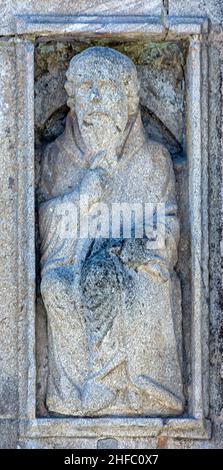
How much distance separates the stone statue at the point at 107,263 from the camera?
43.1 ft

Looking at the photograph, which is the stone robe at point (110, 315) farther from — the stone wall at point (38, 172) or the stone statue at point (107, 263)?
the stone wall at point (38, 172)

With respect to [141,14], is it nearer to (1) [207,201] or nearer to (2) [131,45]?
(2) [131,45]

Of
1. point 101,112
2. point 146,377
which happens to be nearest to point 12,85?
point 101,112

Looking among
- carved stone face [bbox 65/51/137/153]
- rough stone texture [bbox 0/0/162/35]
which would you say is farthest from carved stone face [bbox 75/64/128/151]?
rough stone texture [bbox 0/0/162/35]

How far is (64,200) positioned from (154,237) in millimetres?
568

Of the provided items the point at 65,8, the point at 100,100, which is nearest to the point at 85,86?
the point at 100,100

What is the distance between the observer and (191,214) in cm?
1332

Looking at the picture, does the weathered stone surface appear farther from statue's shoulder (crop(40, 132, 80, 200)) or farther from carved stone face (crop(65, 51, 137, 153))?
statue's shoulder (crop(40, 132, 80, 200))

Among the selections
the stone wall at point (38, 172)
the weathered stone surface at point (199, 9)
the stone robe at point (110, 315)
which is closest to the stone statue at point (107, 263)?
the stone robe at point (110, 315)

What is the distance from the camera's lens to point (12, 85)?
13352 mm

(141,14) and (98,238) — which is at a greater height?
(141,14)

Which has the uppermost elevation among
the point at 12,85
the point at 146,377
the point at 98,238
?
the point at 12,85

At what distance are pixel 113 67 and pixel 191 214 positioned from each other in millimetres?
969

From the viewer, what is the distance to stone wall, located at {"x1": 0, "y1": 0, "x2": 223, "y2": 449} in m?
13.3
